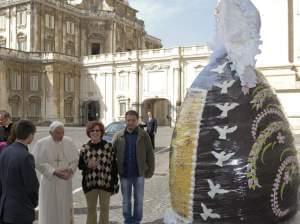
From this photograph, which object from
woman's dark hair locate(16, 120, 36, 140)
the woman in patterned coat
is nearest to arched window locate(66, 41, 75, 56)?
the woman in patterned coat

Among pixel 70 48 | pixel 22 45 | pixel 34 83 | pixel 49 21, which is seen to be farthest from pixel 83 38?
pixel 34 83

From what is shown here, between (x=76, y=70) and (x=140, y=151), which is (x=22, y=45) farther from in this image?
(x=140, y=151)

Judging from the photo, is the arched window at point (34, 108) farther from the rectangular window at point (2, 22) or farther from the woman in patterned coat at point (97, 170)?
the woman in patterned coat at point (97, 170)

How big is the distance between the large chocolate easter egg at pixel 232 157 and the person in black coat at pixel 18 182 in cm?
129

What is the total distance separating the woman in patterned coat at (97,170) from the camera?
5.32m

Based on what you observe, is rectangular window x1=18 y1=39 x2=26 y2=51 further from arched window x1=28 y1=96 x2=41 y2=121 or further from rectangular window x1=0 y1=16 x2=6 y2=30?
arched window x1=28 y1=96 x2=41 y2=121

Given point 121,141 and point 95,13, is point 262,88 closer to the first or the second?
point 121,141

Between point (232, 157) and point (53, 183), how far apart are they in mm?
2378

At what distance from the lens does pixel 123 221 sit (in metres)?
6.26

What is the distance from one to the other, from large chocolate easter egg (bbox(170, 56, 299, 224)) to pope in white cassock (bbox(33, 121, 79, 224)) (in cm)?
171

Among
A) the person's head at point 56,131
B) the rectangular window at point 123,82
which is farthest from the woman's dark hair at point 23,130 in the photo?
the rectangular window at point 123,82

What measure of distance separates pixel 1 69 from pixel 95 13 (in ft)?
51.6

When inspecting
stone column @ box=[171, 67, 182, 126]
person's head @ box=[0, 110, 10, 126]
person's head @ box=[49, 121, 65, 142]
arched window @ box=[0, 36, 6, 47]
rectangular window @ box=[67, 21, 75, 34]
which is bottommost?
person's head @ box=[49, 121, 65, 142]

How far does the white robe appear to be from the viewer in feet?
16.7
